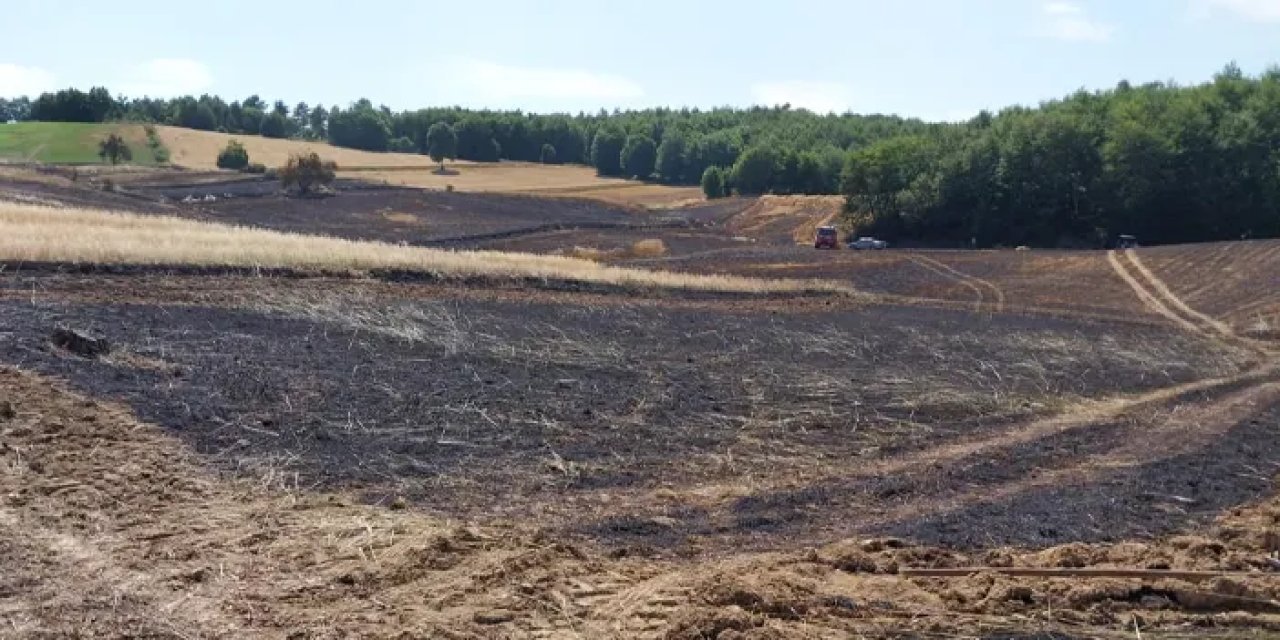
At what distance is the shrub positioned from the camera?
397ft

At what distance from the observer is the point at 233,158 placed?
121 metres

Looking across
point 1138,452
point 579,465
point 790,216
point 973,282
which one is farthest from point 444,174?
point 579,465

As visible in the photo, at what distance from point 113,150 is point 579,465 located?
357 feet

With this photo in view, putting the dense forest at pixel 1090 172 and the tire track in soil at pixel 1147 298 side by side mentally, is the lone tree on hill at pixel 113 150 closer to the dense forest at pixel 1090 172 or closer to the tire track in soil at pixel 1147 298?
the dense forest at pixel 1090 172

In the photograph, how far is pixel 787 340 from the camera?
95.7 feet

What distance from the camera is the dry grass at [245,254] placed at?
2962cm

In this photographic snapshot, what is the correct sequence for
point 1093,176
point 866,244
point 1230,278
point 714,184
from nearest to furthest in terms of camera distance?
point 1230,278 < point 866,244 < point 1093,176 < point 714,184

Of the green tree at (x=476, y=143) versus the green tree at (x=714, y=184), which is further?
the green tree at (x=476, y=143)

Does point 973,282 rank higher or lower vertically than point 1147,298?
lower

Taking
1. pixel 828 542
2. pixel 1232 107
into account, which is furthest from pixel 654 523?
pixel 1232 107

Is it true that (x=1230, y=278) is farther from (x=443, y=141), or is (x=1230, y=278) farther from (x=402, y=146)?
(x=402, y=146)

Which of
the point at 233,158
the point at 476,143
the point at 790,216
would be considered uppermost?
the point at 476,143

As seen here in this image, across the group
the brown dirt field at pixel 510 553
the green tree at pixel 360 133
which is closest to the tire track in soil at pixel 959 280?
the brown dirt field at pixel 510 553

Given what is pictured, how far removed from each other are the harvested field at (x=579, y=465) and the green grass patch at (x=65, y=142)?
91.8 meters
